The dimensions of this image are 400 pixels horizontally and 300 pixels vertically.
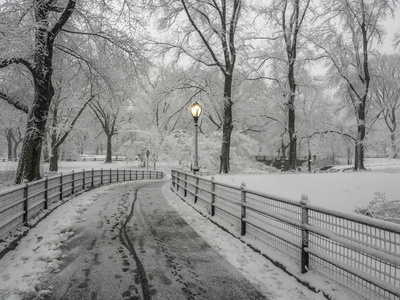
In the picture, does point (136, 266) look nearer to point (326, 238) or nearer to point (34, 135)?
point (326, 238)

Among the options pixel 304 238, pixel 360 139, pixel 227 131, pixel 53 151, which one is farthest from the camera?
pixel 53 151

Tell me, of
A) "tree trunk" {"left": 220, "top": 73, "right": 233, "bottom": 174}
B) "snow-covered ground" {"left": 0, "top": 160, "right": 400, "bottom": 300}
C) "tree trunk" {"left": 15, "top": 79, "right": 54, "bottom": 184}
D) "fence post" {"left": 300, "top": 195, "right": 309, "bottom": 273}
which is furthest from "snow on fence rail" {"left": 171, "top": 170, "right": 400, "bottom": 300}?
"tree trunk" {"left": 220, "top": 73, "right": 233, "bottom": 174}

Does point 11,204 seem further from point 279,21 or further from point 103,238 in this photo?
point 279,21

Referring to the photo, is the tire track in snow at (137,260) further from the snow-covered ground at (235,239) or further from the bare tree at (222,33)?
the bare tree at (222,33)

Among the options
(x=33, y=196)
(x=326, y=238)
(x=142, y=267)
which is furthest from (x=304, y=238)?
(x=33, y=196)

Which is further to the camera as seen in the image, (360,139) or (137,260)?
(360,139)

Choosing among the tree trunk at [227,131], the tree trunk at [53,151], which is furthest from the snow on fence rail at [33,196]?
the tree trunk at [53,151]

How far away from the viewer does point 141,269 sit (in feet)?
14.6

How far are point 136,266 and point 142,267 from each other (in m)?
0.11

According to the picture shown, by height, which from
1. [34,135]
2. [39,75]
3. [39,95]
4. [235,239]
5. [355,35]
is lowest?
[235,239]

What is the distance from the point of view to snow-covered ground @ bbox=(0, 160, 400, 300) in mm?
3875

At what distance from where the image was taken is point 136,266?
Answer: 179 inches

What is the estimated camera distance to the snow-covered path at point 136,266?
12.3ft

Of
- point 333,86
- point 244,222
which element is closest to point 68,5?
point 244,222
